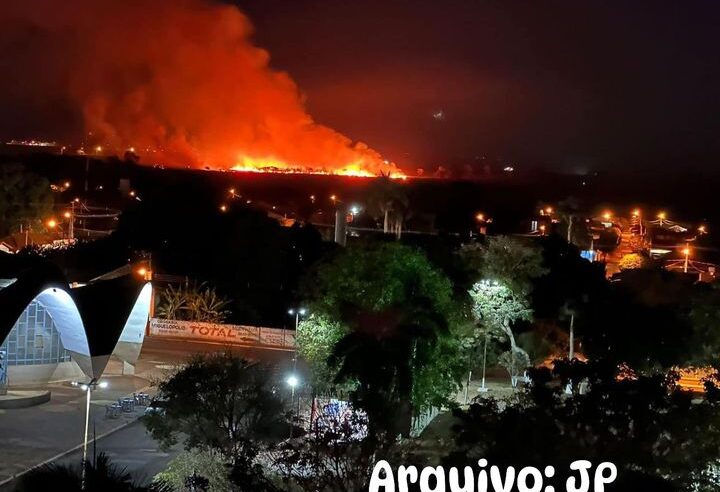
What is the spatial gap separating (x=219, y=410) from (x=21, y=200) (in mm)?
46342

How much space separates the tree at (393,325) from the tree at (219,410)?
2993 mm

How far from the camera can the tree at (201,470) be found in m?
14.7

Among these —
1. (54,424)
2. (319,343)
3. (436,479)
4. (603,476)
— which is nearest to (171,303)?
(54,424)

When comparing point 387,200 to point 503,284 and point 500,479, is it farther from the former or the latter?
point 500,479

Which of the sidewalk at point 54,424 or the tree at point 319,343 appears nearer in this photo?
the sidewalk at point 54,424

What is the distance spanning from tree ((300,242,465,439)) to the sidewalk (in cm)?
630

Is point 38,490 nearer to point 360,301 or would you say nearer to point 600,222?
point 360,301

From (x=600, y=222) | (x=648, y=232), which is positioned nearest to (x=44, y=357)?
(x=648, y=232)

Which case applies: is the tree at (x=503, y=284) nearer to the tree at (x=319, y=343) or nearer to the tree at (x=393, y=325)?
the tree at (x=393, y=325)

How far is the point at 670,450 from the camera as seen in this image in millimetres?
12938

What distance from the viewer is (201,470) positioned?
50.0 feet

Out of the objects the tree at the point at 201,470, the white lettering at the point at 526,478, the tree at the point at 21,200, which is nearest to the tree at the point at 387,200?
the tree at the point at 21,200

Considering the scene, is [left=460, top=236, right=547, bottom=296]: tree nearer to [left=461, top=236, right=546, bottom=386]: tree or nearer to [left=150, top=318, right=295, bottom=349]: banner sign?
[left=461, top=236, right=546, bottom=386]: tree

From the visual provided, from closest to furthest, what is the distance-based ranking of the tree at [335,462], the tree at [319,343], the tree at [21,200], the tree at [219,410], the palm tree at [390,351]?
the tree at [335,462] < the tree at [219,410] < the palm tree at [390,351] < the tree at [319,343] < the tree at [21,200]
